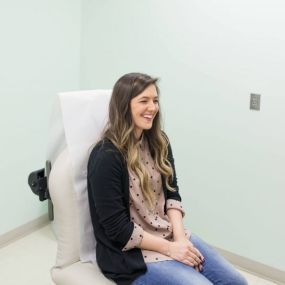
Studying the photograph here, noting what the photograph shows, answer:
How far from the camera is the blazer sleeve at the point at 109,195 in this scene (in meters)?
1.28

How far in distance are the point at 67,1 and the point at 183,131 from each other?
1.17 meters

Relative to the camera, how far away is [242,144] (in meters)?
2.11

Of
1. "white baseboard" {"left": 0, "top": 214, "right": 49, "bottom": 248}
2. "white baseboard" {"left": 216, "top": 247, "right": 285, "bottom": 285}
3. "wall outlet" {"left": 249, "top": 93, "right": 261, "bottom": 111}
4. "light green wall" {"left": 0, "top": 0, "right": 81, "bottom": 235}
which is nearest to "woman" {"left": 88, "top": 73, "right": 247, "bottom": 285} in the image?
"wall outlet" {"left": 249, "top": 93, "right": 261, "bottom": 111}

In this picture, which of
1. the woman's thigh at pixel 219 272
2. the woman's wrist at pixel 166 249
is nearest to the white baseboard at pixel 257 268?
the woman's thigh at pixel 219 272

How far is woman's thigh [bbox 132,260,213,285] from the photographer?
124 centimetres

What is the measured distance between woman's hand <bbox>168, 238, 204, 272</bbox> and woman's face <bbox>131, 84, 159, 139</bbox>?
44 cm

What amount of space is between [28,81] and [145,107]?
1.25 metres

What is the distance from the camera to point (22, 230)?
2.50 m

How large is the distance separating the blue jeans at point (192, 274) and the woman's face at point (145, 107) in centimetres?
50

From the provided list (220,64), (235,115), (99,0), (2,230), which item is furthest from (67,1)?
(2,230)

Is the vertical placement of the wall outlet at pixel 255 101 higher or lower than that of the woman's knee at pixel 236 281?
higher

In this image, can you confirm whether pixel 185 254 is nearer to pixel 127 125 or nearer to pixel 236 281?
pixel 236 281

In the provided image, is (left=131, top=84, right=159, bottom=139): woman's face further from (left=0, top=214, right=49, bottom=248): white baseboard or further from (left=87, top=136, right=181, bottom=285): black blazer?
(left=0, top=214, right=49, bottom=248): white baseboard

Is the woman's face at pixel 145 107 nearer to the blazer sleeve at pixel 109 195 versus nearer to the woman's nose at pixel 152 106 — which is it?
the woman's nose at pixel 152 106
